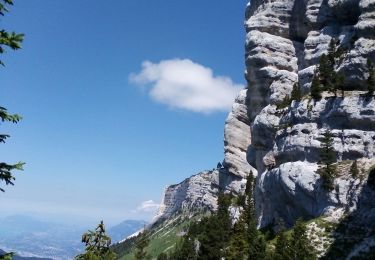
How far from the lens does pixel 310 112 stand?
102688 mm

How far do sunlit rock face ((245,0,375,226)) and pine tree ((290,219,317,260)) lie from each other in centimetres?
1329

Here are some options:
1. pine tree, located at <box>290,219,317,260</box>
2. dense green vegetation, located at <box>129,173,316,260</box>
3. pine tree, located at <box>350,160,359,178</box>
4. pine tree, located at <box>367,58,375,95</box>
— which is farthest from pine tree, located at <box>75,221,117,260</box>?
pine tree, located at <box>367,58,375,95</box>

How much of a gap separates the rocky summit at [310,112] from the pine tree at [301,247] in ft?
9.22

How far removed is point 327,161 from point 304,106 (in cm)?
1911

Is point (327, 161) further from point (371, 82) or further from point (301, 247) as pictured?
point (301, 247)

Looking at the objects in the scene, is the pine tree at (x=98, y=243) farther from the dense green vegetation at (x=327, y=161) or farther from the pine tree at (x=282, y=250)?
the dense green vegetation at (x=327, y=161)

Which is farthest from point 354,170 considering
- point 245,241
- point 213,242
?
point 213,242

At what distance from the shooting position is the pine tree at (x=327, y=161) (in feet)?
289

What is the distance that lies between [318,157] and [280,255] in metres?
30.7

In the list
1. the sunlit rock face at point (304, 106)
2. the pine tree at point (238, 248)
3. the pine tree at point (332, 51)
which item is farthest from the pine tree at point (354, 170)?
the pine tree at point (332, 51)

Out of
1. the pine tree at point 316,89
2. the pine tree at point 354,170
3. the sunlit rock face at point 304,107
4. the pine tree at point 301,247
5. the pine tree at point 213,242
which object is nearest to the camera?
the pine tree at point 301,247

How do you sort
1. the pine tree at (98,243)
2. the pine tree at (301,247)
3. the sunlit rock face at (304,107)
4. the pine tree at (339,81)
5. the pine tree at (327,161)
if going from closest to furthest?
the pine tree at (98,243)
the pine tree at (301,247)
the pine tree at (327,161)
the sunlit rock face at (304,107)
the pine tree at (339,81)

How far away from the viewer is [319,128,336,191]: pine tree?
88.0 metres

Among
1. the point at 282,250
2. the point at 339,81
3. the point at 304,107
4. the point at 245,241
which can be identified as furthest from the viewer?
the point at 304,107
